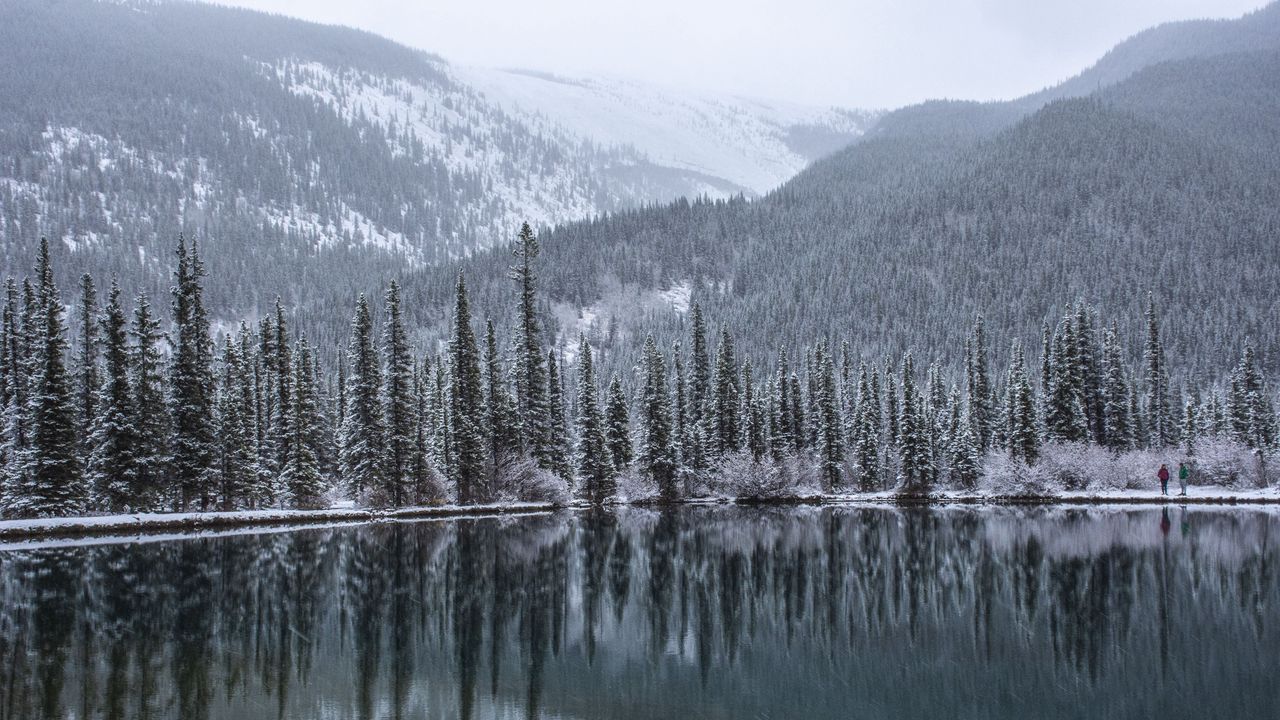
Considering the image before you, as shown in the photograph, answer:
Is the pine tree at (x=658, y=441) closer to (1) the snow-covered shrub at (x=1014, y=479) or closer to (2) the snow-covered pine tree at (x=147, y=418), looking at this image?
(1) the snow-covered shrub at (x=1014, y=479)

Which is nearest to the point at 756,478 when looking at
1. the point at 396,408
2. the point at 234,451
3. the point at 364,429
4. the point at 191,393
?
the point at 396,408

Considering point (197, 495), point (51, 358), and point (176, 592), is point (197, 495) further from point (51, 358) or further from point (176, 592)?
point (176, 592)

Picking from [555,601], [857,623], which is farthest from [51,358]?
[857,623]

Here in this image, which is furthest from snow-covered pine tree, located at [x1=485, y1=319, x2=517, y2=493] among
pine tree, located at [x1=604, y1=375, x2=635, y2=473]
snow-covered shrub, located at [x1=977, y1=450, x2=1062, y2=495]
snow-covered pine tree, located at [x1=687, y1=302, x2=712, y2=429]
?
snow-covered shrub, located at [x1=977, y1=450, x2=1062, y2=495]

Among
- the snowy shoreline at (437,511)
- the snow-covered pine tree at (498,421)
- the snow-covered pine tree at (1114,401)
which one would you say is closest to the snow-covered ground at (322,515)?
the snowy shoreline at (437,511)

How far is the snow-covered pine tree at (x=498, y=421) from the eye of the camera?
67562 mm

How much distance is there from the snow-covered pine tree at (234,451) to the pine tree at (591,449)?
23.0 m

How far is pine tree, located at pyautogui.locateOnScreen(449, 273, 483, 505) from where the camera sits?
2547 inches

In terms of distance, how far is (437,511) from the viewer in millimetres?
60906

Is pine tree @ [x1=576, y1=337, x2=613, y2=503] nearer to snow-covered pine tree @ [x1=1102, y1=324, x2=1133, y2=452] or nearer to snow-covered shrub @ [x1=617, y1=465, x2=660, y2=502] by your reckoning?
snow-covered shrub @ [x1=617, y1=465, x2=660, y2=502]

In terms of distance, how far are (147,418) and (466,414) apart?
64.3ft

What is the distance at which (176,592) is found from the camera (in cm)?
2631

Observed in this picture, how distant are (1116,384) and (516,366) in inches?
1896

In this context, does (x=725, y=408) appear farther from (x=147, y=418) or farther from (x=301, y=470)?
(x=147, y=418)
